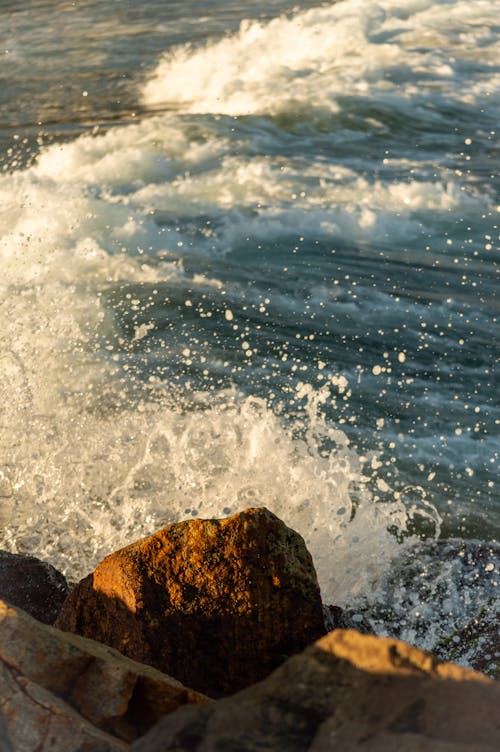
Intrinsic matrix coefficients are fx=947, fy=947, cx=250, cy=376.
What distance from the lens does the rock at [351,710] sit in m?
2.10

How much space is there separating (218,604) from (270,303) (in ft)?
10.9

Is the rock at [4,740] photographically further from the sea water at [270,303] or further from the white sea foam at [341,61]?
the white sea foam at [341,61]

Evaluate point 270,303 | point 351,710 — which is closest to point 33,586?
point 351,710

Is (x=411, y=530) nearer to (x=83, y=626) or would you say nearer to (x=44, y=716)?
(x=83, y=626)

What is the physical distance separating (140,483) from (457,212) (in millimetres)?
3654

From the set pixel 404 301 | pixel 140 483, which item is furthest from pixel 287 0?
pixel 140 483

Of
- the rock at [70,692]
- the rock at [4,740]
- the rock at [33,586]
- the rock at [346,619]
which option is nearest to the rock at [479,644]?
the rock at [346,619]

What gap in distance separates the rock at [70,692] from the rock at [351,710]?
221 millimetres

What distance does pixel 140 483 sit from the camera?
4684 millimetres

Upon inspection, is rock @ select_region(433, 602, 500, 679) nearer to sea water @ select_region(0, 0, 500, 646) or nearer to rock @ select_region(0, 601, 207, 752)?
sea water @ select_region(0, 0, 500, 646)

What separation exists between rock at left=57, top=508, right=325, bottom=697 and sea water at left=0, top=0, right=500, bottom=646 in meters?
0.69

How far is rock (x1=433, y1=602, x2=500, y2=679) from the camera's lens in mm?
3428

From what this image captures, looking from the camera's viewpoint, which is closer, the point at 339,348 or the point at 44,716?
the point at 44,716

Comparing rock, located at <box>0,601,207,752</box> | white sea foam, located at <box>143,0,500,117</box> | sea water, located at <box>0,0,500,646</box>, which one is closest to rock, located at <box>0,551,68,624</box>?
sea water, located at <box>0,0,500,646</box>
